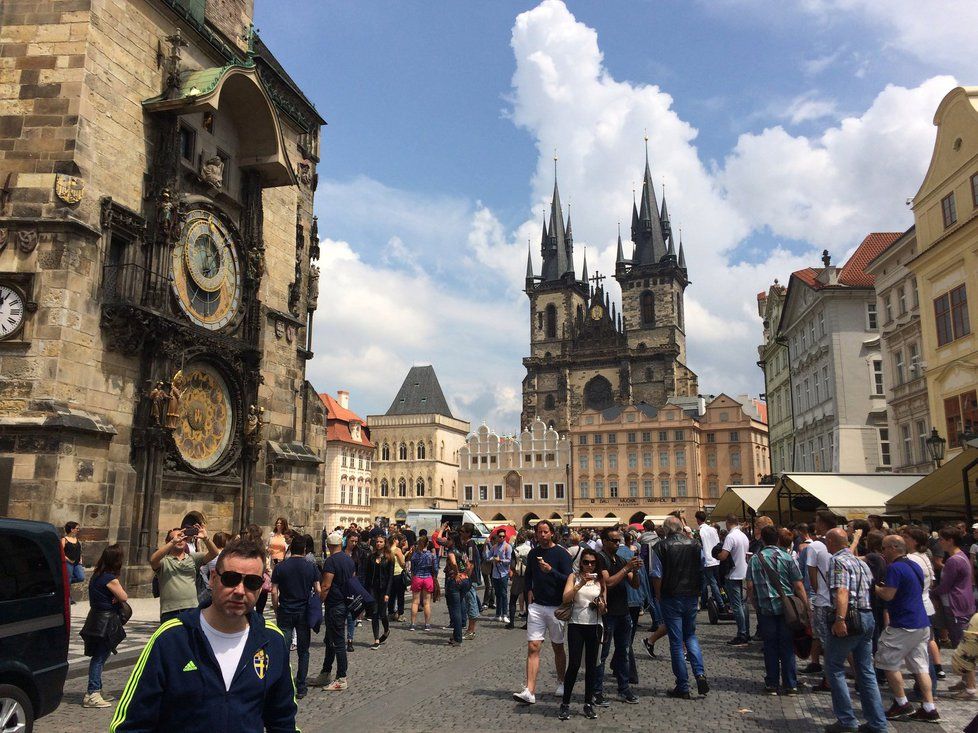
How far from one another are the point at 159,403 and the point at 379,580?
6.53 metres

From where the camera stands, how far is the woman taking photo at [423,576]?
14.3m

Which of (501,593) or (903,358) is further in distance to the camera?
(903,358)

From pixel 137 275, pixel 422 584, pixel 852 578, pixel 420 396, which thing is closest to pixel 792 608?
pixel 852 578

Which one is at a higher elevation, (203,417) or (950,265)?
(950,265)

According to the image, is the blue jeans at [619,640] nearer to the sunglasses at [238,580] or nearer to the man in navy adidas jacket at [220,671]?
the man in navy adidas jacket at [220,671]

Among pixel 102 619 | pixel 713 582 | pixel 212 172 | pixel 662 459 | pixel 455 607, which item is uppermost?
pixel 212 172

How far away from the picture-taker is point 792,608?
27.9 ft

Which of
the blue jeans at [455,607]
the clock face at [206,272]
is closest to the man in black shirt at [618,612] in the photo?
the blue jeans at [455,607]

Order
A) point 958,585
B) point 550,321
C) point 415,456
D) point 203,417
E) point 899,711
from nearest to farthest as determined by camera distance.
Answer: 1. point 899,711
2. point 958,585
3. point 203,417
4. point 415,456
5. point 550,321

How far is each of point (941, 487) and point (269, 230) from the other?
17470mm

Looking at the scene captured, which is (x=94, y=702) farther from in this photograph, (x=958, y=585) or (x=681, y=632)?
(x=958, y=585)

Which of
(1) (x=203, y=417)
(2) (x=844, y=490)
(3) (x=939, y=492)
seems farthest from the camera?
(1) (x=203, y=417)

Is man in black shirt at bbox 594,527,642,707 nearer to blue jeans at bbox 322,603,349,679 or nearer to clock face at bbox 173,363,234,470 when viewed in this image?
blue jeans at bbox 322,603,349,679

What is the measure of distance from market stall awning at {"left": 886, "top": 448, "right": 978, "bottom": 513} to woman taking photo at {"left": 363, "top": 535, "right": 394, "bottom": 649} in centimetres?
1007
